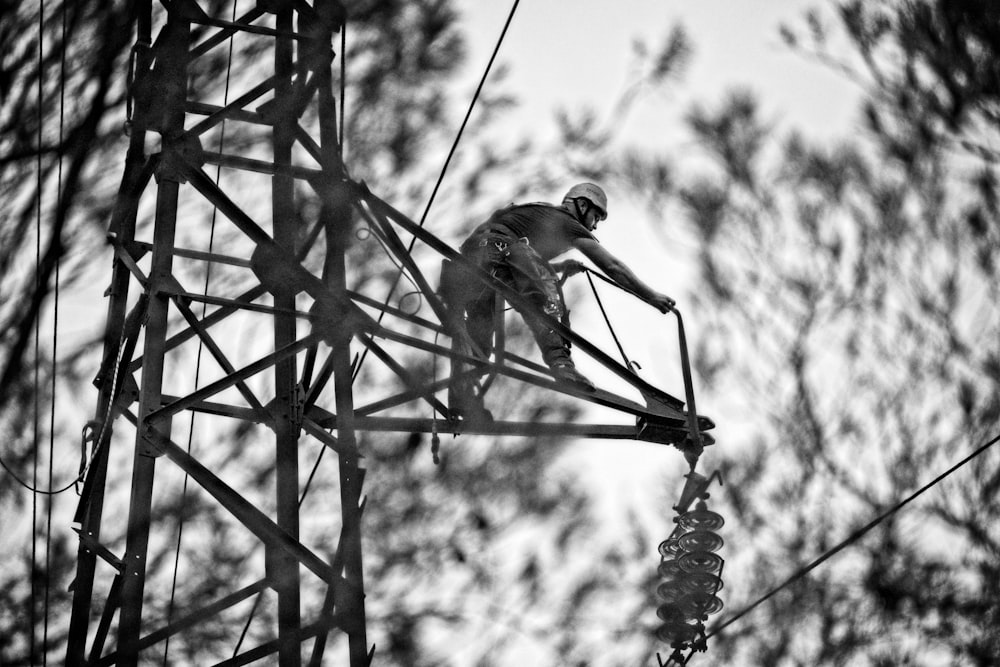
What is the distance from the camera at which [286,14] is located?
5863 mm

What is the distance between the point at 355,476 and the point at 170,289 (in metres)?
0.96

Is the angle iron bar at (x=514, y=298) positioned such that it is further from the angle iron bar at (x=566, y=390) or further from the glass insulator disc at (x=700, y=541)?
the glass insulator disc at (x=700, y=541)

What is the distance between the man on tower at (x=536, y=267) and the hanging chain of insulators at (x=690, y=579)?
0.74 metres

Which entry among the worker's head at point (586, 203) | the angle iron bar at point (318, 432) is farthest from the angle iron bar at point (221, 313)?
the worker's head at point (586, 203)

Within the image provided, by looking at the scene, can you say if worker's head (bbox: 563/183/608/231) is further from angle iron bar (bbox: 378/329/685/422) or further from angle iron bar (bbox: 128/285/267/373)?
angle iron bar (bbox: 128/285/267/373)

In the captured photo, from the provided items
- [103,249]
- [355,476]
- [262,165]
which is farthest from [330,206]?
[103,249]

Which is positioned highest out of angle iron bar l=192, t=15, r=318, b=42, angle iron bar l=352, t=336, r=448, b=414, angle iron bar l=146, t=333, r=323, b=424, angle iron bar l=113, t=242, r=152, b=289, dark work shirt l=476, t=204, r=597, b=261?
angle iron bar l=192, t=15, r=318, b=42

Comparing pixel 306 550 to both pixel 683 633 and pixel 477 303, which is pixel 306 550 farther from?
pixel 477 303

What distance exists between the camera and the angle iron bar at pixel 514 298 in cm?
530

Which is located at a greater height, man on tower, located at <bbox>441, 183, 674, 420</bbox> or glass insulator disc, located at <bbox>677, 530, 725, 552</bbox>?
man on tower, located at <bbox>441, 183, 674, 420</bbox>

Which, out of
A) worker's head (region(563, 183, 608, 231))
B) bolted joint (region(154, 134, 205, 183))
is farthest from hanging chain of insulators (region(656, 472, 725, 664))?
bolted joint (region(154, 134, 205, 183))

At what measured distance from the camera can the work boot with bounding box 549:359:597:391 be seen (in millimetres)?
5789

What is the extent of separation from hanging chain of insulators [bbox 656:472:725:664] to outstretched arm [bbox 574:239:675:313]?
3.33 feet

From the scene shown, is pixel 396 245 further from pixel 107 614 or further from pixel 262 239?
pixel 107 614
